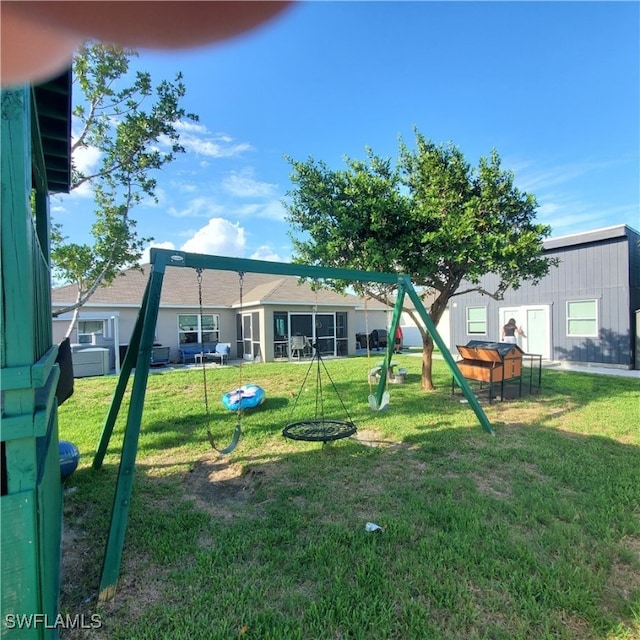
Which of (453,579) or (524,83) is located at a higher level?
(524,83)

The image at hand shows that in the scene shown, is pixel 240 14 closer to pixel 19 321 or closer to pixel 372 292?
pixel 19 321

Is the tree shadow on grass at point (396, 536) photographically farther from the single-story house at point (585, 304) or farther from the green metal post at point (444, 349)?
the single-story house at point (585, 304)

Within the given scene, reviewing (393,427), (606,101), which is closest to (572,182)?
(606,101)

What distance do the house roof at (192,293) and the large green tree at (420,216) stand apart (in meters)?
6.97

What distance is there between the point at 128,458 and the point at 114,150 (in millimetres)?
6172

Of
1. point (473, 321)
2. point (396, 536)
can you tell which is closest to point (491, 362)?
point (396, 536)

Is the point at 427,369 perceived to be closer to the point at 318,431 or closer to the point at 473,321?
the point at 318,431

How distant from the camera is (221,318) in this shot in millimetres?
17250

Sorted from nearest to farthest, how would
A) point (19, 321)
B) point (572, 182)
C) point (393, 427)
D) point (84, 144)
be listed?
point (19, 321)
point (393, 427)
point (84, 144)
point (572, 182)

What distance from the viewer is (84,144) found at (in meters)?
6.38

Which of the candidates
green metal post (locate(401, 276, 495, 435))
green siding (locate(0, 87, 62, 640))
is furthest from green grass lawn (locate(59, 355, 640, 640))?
green siding (locate(0, 87, 62, 640))

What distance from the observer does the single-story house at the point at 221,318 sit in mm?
14195

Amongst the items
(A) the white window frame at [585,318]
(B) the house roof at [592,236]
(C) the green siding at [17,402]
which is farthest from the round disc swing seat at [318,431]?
(B) the house roof at [592,236]

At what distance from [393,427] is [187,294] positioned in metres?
13.9
